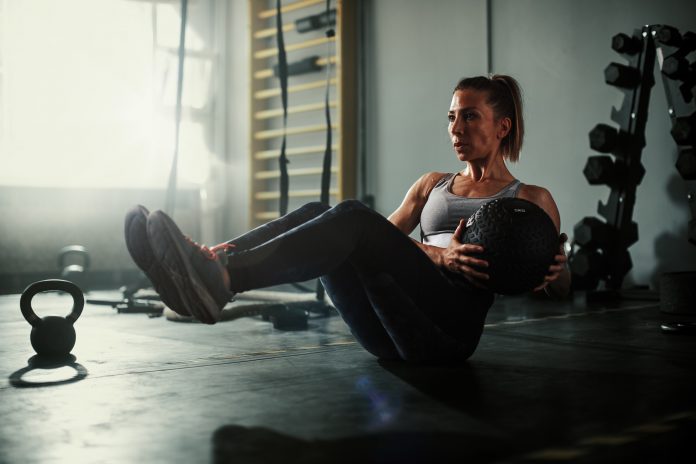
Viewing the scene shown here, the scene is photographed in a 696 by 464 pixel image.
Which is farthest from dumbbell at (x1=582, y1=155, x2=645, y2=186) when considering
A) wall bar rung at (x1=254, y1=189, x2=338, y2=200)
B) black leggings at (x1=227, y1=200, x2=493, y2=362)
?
black leggings at (x1=227, y1=200, x2=493, y2=362)

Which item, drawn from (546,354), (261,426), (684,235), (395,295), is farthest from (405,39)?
(261,426)

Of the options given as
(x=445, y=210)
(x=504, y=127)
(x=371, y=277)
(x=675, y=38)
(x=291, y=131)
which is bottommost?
(x=371, y=277)

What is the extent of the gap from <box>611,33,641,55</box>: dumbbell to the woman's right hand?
296 cm

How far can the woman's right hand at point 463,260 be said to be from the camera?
5.74 ft

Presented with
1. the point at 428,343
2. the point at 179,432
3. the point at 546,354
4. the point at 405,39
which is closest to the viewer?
the point at 179,432

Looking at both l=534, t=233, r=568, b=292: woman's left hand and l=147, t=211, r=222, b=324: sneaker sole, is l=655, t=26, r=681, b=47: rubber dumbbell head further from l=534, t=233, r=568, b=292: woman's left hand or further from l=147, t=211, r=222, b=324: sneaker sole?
l=147, t=211, r=222, b=324: sneaker sole

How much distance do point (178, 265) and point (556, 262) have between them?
90 cm

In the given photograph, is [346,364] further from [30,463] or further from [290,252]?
[30,463]

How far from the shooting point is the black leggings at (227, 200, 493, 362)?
5.13 ft

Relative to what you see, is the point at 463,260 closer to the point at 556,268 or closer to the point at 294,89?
the point at 556,268

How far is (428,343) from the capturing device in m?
1.97

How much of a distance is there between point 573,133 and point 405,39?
163 centimetres

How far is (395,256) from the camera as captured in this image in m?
1.74

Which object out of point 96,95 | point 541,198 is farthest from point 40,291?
point 96,95
